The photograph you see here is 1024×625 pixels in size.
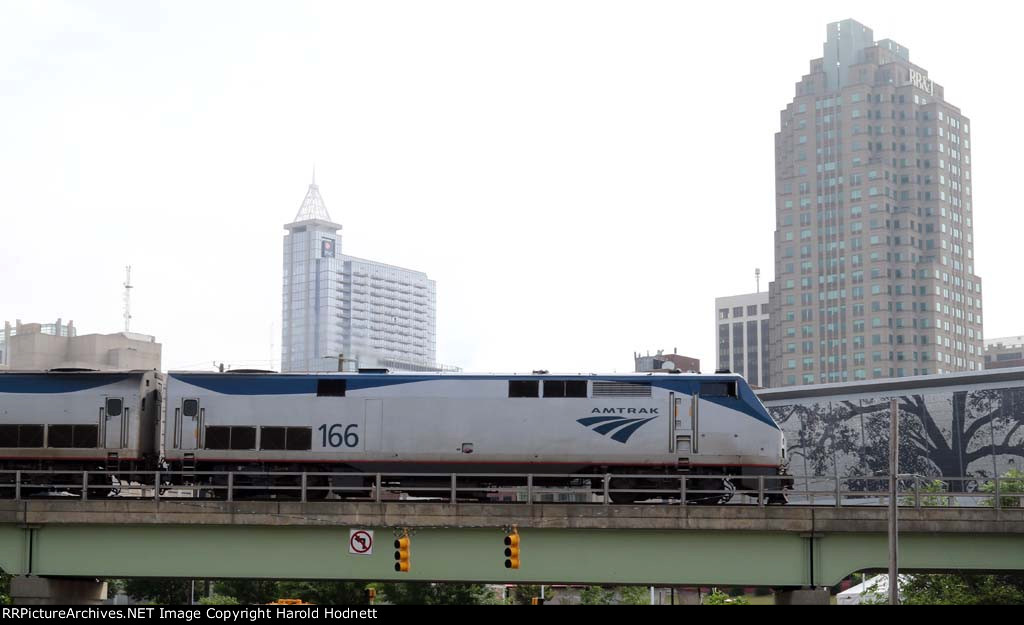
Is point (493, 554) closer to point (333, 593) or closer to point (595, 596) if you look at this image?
point (333, 593)

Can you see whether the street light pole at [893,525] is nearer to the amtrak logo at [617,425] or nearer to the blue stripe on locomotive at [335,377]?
the blue stripe on locomotive at [335,377]

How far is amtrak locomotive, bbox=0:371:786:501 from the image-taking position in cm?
3988

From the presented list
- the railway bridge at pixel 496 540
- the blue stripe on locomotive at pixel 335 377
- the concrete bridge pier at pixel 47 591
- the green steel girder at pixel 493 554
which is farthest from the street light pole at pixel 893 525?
the concrete bridge pier at pixel 47 591

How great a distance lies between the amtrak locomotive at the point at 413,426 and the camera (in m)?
39.9

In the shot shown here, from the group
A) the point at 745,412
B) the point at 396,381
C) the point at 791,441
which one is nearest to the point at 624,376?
the point at 745,412

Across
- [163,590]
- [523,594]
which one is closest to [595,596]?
[523,594]

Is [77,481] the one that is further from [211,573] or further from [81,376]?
[211,573]

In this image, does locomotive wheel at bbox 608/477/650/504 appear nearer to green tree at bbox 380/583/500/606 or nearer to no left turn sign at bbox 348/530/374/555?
no left turn sign at bbox 348/530/374/555

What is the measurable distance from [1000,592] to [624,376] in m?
26.7

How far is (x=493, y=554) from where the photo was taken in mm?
33312

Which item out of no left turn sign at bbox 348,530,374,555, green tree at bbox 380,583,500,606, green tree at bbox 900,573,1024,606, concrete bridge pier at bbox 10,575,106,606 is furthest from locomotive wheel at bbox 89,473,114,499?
green tree at bbox 900,573,1024,606

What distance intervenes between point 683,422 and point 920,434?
222 feet

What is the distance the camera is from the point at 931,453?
328 ft

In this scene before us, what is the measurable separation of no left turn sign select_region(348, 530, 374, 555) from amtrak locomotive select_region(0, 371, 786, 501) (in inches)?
278
